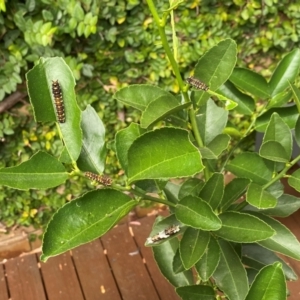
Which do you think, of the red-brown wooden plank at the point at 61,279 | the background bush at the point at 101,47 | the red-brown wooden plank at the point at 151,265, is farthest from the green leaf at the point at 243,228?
the red-brown wooden plank at the point at 61,279

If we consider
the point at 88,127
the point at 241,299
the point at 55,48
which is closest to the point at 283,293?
the point at 241,299

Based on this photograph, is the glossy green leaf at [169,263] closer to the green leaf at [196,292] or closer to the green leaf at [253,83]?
the green leaf at [196,292]

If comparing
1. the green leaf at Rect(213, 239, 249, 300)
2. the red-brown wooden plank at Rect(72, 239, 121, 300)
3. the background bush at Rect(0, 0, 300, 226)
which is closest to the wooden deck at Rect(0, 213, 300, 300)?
the red-brown wooden plank at Rect(72, 239, 121, 300)

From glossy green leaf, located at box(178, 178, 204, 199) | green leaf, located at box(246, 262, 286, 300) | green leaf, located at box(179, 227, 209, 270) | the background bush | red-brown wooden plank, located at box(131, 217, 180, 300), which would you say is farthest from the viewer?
red-brown wooden plank, located at box(131, 217, 180, 300)

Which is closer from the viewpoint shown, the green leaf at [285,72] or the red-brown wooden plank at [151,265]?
the green leaf at [285,72]

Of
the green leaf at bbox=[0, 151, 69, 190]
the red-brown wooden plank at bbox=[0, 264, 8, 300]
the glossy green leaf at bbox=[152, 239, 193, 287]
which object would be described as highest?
the green leaf at bbox=[0, 151, 69, 190]

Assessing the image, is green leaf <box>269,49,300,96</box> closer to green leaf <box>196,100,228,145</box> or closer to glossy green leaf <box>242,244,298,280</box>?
green leaf <box>196,100,228,145</box>
